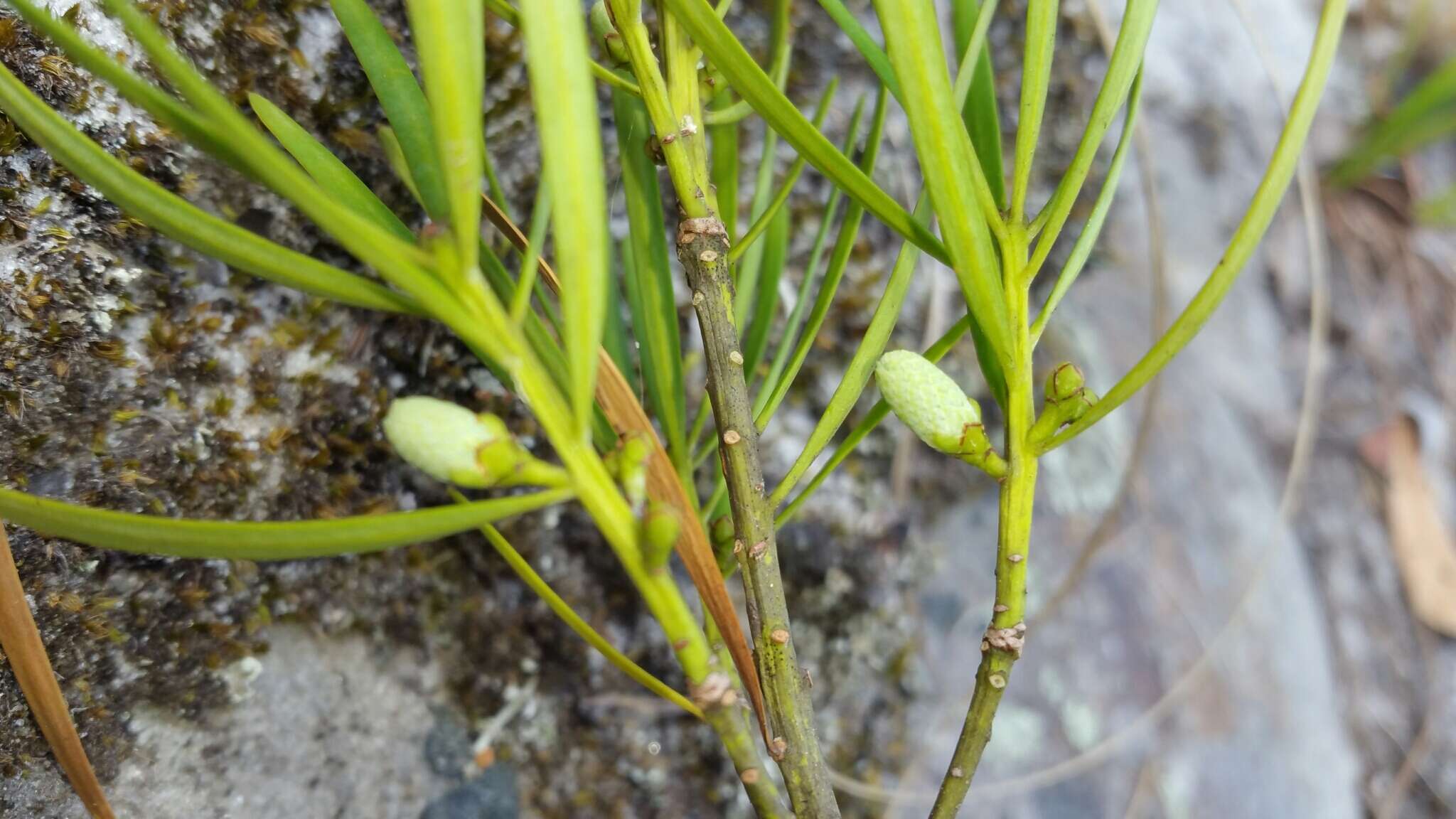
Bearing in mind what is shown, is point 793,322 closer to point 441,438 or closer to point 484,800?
point 441,438

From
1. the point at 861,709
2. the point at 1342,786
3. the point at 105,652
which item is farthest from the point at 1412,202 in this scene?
the point at 105,652

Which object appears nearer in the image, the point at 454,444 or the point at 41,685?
the point at 454,444

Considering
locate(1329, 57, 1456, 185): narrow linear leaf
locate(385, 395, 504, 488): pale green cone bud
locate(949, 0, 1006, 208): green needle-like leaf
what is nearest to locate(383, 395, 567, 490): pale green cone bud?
locate(385, 395, 504, 488): pale green cone bud

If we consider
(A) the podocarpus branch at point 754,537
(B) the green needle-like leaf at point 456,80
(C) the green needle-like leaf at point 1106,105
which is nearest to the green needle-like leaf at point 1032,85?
(C) the green needle-like leaf at point 1106,105

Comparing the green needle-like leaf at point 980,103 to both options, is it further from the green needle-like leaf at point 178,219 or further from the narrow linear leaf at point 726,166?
the green needle-like leaf at point 178,219

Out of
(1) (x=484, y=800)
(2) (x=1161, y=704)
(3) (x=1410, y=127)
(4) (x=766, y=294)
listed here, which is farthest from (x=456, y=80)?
(3) (x=1410, y=127)

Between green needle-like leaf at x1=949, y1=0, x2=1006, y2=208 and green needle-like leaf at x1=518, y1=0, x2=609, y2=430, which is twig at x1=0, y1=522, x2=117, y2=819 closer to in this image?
green needle-like leaf at x1=518, y1=0, x2=609, y2=430

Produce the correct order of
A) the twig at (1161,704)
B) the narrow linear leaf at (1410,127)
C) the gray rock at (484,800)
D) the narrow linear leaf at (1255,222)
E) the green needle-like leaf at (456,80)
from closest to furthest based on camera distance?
the green needle-like leaf at (456,80)
the narrow linear leaf at (1255,222)
the gray rock at (484,800)
the twig at (1161,704)
the narrow linear leaf at (1410,127)
